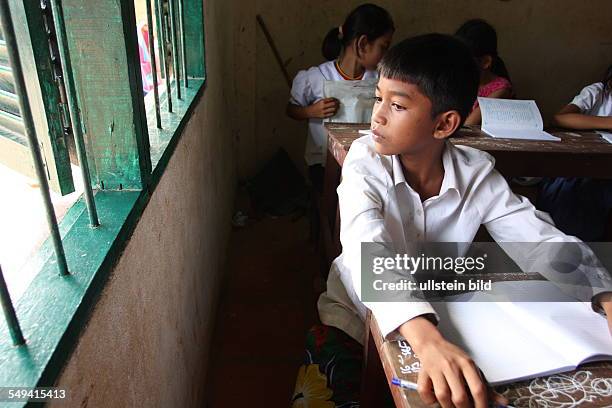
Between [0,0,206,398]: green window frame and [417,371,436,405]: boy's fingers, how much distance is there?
455mm

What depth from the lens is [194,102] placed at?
153 centimetres

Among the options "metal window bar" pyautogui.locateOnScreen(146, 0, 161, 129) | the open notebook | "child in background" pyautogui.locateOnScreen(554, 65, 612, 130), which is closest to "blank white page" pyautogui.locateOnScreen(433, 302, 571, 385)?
the open notebook

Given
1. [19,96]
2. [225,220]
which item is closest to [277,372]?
[225,220]

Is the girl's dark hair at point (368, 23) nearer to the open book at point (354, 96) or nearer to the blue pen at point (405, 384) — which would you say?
the open book at point (354, 96)

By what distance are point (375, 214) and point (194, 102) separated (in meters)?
0.89

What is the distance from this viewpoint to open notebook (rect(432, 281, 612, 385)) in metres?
0.64

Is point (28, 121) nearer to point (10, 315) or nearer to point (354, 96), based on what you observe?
point (10, 315)

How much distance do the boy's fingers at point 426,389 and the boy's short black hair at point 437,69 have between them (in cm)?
67

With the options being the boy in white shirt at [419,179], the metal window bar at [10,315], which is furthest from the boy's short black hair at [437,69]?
the metal window bar at [10,315]

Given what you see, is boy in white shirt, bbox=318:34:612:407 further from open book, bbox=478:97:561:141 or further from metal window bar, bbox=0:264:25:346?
open book, bbox=478:97:561:141

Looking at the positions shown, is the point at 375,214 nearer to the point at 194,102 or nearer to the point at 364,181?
the point at 364,181

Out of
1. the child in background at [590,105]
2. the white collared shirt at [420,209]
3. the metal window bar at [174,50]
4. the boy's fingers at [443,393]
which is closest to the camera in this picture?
the boy's fingers at [443,393]

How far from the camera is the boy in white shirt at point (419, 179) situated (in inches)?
39.6

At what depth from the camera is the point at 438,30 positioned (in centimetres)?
299
